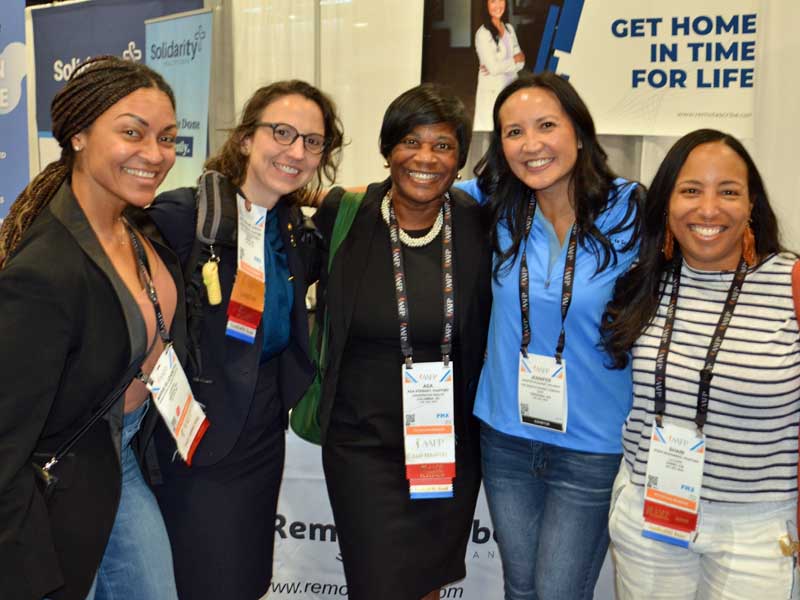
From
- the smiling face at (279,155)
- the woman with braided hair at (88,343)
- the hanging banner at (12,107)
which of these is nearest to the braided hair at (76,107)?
the woman with braided hair at (88,343)

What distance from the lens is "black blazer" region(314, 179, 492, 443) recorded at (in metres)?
2.27

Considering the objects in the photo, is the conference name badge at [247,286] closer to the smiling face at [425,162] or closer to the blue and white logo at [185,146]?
the smiling face at [425,162]

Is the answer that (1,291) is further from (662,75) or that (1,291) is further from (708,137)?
(662,75)

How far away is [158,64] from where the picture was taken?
5.76m

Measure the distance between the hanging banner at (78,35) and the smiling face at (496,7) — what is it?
2.32m

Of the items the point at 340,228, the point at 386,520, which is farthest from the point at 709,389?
the point at 340,228

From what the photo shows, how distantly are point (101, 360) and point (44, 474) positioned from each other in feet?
0.81

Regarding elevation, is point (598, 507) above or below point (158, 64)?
below

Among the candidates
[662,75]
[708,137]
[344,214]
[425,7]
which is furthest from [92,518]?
[425,7]

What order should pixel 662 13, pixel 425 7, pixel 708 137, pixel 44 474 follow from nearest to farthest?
pixel 44 474
pixel 708 137
pixel 662 13
pixel 425 7

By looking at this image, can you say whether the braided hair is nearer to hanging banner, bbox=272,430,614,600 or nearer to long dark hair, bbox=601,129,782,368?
long dark hair, bbox=601,129,782,368

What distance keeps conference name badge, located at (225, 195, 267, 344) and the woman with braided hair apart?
0.55 ft

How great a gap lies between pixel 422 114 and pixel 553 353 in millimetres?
769

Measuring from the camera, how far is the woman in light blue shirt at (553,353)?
2074mm
